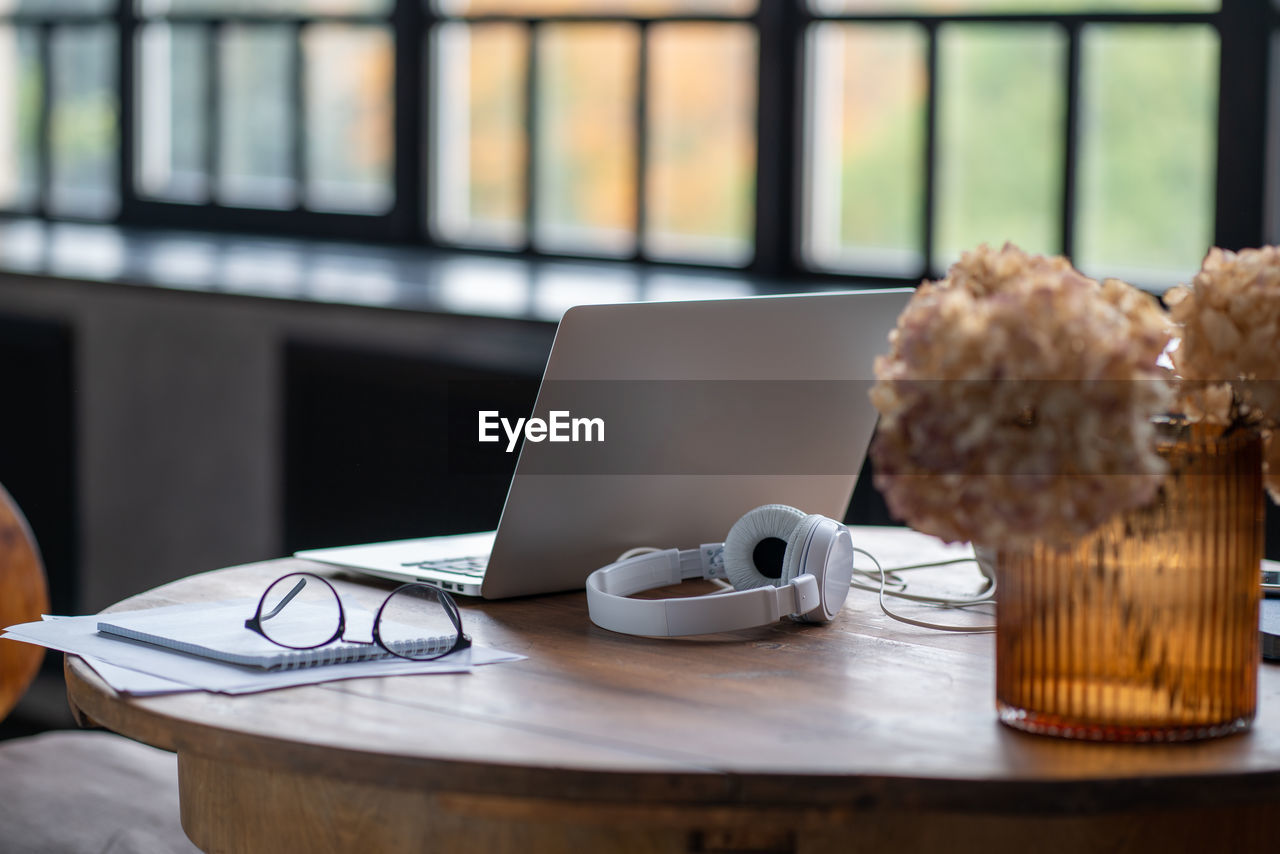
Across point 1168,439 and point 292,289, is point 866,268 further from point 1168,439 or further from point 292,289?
point 1168,439

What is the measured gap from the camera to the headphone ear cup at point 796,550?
1347mm

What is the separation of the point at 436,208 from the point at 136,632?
10.2 ft

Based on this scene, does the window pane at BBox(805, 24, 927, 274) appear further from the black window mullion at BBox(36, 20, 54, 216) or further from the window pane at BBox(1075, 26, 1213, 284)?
the black window mullion at BBox(36, 20, 54, 216)

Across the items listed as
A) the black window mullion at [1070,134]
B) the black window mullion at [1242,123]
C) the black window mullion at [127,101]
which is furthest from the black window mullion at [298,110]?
the black window mullion at [1242,123]

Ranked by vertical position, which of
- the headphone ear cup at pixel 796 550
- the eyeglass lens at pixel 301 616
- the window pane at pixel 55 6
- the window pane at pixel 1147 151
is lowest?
the eyeglass lens at pixel 301 616

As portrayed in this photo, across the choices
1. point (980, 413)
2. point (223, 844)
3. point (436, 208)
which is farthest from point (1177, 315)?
point (436, 208)

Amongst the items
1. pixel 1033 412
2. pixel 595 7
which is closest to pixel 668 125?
pixel 595 7

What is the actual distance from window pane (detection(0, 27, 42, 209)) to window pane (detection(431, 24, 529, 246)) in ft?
5.30

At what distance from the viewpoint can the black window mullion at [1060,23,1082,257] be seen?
3.11 m

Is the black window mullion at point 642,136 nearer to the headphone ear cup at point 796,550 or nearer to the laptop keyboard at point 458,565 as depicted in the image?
the laptop keyboard at point 458,565

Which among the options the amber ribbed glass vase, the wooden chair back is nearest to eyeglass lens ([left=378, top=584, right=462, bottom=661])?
the amber ribbed glass vase

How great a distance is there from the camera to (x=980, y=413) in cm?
89

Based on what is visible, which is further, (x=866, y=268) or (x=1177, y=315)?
(x=866, y=268)

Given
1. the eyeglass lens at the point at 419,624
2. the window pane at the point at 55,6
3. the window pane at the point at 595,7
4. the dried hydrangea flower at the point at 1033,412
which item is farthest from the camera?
the window pane at the point at 55,6
